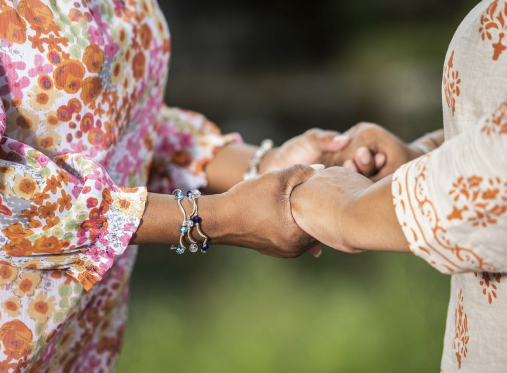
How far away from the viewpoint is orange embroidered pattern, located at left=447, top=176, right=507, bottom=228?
40 cm

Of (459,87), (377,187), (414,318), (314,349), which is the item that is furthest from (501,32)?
(414,318)

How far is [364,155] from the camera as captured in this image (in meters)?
0.90

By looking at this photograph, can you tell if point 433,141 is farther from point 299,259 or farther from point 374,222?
point 299,259

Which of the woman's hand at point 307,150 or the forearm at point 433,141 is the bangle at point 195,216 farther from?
the forearm at point 433,141

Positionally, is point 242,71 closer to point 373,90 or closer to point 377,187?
point 373,90

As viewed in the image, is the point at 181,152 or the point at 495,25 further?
the point at 181,152

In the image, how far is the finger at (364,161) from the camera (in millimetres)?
903

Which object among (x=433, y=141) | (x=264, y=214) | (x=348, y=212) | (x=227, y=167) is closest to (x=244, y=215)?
(x=264, y=214)

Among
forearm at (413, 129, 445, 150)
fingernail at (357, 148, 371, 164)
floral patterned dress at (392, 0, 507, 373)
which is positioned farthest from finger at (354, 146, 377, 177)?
floral patterned dress at (392, 0, 507, 373)

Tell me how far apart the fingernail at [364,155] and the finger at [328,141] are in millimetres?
52

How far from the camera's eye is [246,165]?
99 cm

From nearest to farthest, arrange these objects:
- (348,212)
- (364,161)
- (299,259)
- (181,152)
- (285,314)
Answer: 1. (348,212)
2. (364,161)
3. (181,152)
4. (285,314)
5. (299,259)

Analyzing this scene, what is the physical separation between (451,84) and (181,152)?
580mm

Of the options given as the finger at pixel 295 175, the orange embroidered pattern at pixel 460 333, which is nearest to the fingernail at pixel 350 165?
the finger at pixel 295 175
